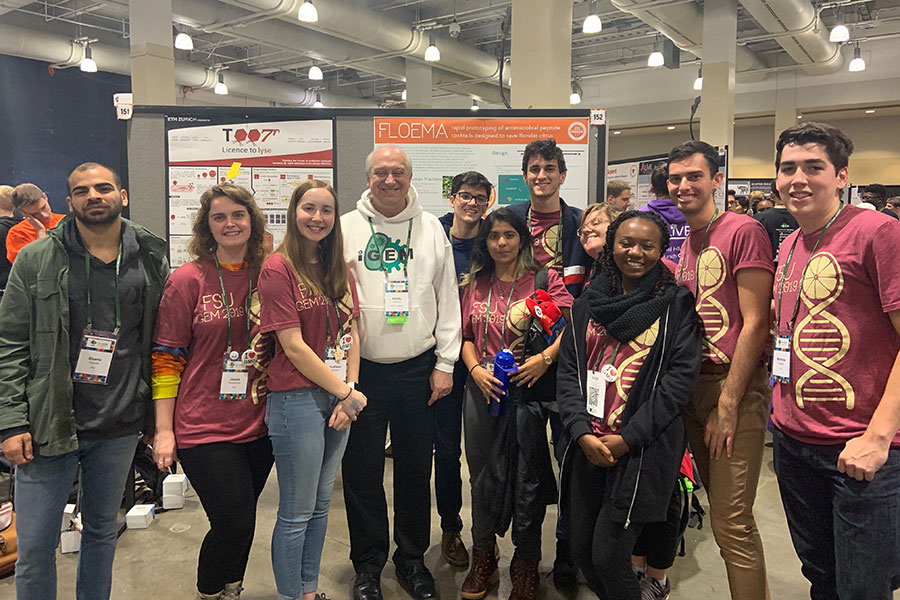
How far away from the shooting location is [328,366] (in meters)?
2.00

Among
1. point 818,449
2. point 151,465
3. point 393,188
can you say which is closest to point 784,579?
point 818,449

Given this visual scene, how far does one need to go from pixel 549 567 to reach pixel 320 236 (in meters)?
1.76

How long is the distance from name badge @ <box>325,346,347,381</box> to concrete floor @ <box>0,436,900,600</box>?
1.01 m

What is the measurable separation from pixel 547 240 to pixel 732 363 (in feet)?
2.96

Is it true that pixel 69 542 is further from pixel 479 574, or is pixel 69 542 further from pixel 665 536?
pixel 665 536

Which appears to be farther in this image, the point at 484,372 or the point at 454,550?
the point at 454,550

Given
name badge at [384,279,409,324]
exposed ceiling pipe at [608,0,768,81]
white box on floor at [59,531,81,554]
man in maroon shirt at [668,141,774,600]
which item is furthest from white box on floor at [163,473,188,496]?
exposed ceiling pipe at [608,0,768,81]

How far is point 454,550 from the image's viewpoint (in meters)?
2.62

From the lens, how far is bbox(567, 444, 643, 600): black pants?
6.02 ft

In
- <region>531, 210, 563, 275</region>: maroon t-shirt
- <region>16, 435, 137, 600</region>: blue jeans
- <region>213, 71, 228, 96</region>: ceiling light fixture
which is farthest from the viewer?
<region>213, 71, 228, 96</region>: ceiling light fixture

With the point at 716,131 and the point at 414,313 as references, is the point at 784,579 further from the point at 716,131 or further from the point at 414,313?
the point at 716,131

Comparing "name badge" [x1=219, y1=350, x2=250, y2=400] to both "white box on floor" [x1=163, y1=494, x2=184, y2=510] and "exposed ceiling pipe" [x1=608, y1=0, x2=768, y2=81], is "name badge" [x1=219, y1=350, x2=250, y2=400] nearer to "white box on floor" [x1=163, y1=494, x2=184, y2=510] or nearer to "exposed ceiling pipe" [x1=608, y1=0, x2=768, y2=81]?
"white box on floor" [x1=163, y1=494, x2=184, y2=510]

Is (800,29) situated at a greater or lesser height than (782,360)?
greater

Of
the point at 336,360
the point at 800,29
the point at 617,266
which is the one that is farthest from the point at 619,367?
the point at 800,29
